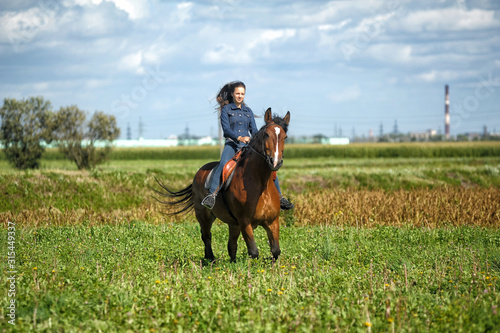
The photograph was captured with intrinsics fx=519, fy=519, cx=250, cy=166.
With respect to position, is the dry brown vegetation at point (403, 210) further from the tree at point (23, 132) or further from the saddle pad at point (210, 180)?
the tree at point (23, 132)

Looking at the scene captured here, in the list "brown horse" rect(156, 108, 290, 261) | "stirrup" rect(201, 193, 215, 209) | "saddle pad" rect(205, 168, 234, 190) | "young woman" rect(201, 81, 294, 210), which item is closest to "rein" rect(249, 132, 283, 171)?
"brown horse" rect(156, 108, 290, 261)

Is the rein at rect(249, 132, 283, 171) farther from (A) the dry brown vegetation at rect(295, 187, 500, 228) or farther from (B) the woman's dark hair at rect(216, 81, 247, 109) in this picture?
(A) the dry brown vegetation at rect(295, 187, 500, 228)

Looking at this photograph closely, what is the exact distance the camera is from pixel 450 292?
690 cm

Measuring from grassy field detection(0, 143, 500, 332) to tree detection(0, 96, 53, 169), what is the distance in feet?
52.8

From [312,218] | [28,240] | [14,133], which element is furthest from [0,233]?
[14,133]

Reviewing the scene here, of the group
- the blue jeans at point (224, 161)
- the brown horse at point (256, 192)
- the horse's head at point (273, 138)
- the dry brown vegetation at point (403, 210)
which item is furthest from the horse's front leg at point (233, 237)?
the dry brown vegetation at point (403, 210)

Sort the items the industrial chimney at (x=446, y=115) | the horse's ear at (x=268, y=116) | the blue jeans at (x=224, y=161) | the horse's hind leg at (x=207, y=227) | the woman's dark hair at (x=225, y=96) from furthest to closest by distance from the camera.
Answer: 1. the industrial chimney at (x=446, y=115)
2. the horse's hind leg at (x=207, y=227)
3. the woman's dark hair at (x=225, y=96)
4. the blue jeans at (x=224, y=161)
5. the horse's ear at (x=268, y=116)

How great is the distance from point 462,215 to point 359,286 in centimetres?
994

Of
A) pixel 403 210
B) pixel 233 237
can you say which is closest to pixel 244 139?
pixel 233 237

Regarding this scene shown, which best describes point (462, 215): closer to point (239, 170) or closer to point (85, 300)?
point (239, 170)

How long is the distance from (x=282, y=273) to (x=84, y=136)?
32.0m

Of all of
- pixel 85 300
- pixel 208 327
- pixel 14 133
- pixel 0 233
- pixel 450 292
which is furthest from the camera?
pixel 14 133

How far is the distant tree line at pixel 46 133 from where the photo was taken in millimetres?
33719

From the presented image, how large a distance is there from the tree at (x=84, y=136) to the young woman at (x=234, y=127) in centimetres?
2774
